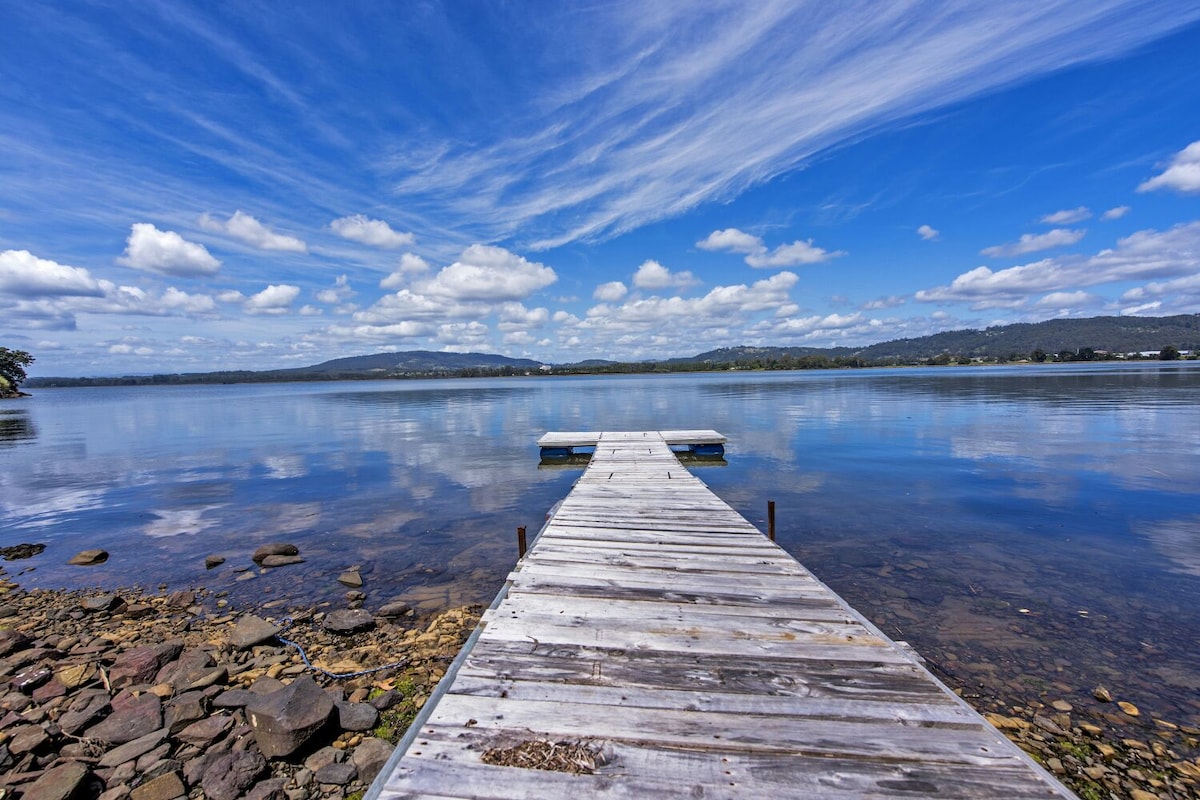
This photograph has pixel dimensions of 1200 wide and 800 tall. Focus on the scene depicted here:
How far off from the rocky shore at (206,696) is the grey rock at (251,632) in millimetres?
25

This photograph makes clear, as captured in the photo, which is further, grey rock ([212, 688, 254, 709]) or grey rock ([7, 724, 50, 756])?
grey rock ([212, 688, 254, 709])

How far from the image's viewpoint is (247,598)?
9.29 meters

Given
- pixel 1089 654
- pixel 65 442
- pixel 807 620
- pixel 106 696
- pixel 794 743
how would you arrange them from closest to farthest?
pixel 794 743 < pixel 807 620 < pixel 106 696 < pixel 1089 654 < pixel 65 442

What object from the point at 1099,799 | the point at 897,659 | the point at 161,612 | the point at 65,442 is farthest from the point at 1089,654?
the point at 65,442

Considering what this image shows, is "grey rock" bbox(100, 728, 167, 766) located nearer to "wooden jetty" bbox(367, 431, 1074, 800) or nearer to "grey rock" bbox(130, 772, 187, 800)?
"grey rock" bbox(130, 772, 187, 800)

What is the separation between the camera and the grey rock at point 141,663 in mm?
6293

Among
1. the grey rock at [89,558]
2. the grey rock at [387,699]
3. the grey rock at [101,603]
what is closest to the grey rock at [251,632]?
the grey rock at [387,699]

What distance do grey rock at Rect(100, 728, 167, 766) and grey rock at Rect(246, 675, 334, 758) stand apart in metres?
0.84

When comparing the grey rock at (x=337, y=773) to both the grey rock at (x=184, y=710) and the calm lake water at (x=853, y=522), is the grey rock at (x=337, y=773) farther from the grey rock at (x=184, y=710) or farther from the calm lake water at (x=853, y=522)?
the calm lake water at (x=853, y=522)

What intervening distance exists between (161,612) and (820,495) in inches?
604

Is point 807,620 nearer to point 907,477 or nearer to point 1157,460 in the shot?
point 907,477

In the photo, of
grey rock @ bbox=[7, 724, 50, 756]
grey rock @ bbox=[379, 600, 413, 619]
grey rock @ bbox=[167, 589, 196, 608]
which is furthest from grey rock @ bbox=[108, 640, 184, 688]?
grey rock @ bbox=[379, 600, 413, 619]

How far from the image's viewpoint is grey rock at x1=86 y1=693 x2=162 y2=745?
5254 mm

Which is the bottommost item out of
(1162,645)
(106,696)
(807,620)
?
(1162,645)
